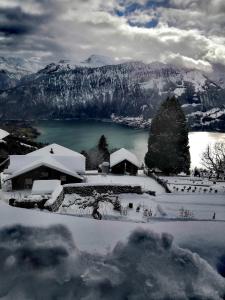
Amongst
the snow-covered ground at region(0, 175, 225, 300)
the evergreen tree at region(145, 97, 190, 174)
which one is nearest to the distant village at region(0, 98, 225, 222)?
the evergreen tree at region(145, 97, 190, 174)

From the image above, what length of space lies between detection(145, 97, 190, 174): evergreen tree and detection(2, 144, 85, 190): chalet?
7.83 metres

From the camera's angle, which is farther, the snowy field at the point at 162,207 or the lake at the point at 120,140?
the lake at the point at 120,140

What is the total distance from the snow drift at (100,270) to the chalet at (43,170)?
54.5ft

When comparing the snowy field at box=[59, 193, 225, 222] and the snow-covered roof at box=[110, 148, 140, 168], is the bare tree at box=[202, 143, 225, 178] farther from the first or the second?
the snowy field at box=[59, 193, 225, 222]

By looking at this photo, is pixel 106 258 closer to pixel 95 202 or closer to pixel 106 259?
pixel 106 259

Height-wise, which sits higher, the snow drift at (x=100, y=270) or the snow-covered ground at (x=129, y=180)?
the snow-covered ground at (x=129, y=180)

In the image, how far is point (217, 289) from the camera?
3811mm

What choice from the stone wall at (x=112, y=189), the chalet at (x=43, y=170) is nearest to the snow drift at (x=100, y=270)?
the stone wall at (x=112, y=189)

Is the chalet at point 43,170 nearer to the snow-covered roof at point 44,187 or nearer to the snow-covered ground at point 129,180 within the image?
the snow-covered ground at point 129,180

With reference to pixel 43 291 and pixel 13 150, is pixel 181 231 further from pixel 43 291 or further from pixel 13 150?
pixel 13 150

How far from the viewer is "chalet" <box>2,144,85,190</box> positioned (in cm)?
2077

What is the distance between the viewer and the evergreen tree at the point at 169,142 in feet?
96.0

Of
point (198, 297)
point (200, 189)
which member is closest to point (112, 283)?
point (198, 297)

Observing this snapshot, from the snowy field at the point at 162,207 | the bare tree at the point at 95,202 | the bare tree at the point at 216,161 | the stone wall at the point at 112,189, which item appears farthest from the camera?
the bare tree at the point at 216,161
